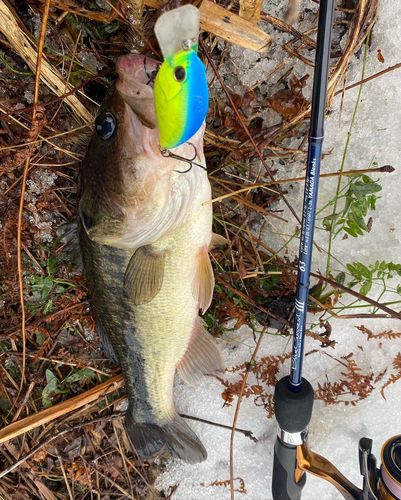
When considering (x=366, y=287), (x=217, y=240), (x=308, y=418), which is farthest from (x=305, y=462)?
(x=217, y=240)

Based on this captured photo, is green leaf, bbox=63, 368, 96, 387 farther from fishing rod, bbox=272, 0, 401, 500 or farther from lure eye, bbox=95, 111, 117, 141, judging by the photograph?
lure eye, bbox=95, 111, 117, 141

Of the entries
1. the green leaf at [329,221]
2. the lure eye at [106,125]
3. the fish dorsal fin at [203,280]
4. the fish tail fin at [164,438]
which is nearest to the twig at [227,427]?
the fish tail fin at [164,438]

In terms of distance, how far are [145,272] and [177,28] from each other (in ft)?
2.86

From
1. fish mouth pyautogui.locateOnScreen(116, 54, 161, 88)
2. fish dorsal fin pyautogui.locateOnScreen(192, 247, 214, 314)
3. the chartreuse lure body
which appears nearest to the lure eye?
fish mouth pyautogui.locateOnScreen(116, 54, 161, 88)

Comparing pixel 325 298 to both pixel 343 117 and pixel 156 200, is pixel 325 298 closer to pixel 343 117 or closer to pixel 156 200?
pixel 343 117

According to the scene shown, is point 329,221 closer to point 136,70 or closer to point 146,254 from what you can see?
point 146,254

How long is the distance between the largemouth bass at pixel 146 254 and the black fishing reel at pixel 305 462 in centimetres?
39

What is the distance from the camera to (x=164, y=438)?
188cm

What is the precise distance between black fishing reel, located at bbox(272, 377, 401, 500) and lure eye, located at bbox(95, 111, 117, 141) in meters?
1.27

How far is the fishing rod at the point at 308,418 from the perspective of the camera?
113cm

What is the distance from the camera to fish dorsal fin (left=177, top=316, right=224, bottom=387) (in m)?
1.75

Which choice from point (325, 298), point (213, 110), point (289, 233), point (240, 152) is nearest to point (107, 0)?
point (213, 110)

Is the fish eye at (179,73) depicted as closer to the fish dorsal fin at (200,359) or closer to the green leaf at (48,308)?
the fish dorsal fin at (200,359)

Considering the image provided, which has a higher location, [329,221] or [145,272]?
[329,221]
